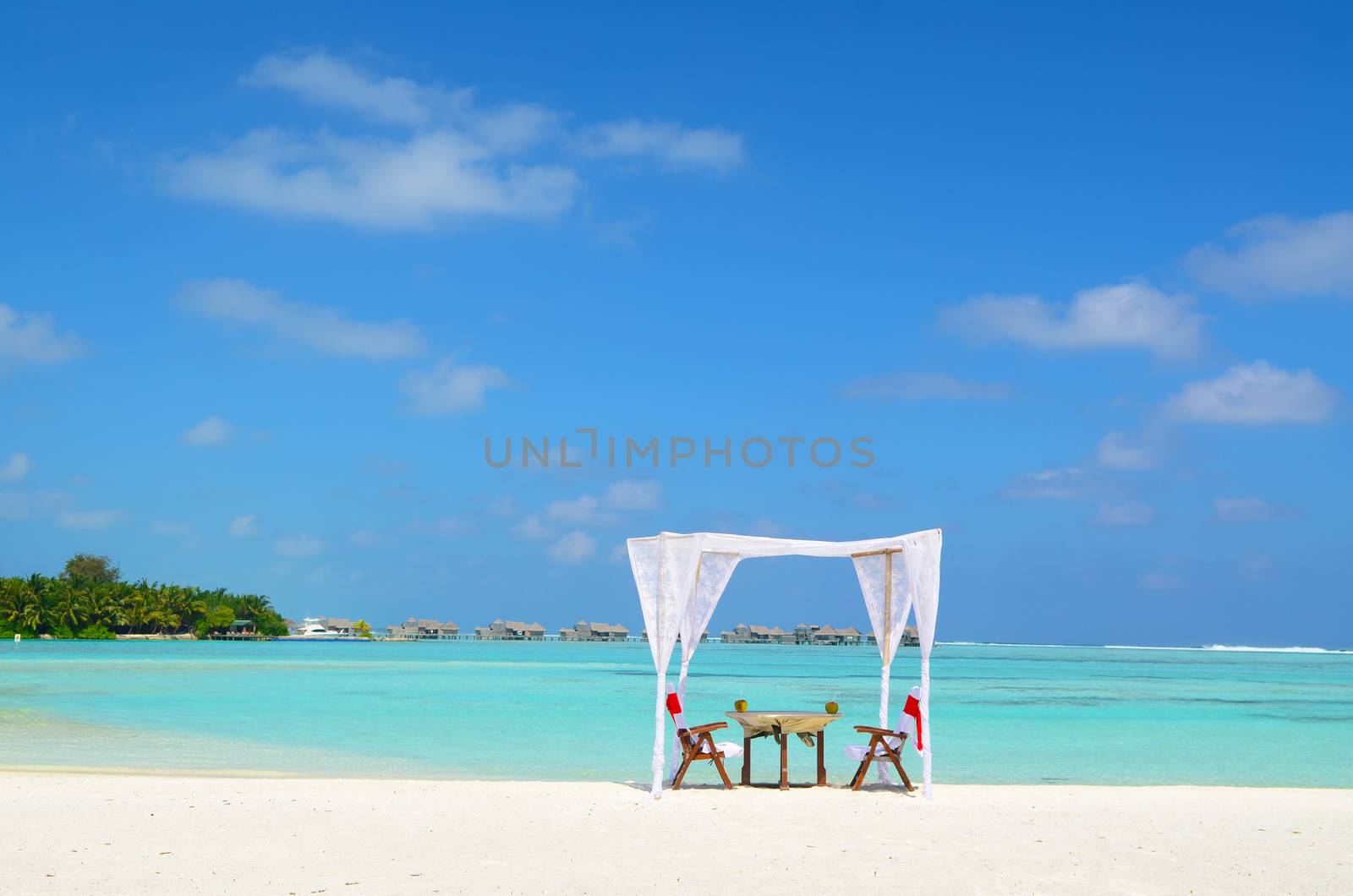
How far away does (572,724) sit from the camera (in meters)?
17.7

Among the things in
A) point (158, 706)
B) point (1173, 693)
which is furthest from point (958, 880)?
point (1173, 693)

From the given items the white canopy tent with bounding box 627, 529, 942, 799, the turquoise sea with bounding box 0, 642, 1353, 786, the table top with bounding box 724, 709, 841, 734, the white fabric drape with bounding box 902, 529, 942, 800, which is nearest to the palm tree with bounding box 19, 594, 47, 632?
the turquoise sea with bounding box 0, 642, 1353, 786

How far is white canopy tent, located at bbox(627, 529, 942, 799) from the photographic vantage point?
8750 millimetres

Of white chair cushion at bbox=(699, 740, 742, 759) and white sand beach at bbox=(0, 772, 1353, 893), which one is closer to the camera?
white sand beach at bbox=(0, 772, 1353, 893)

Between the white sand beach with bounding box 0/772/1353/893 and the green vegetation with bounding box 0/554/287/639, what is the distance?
2448 inches

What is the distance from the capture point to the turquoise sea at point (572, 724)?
12.6m

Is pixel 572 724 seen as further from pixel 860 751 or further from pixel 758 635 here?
pixel 758 635

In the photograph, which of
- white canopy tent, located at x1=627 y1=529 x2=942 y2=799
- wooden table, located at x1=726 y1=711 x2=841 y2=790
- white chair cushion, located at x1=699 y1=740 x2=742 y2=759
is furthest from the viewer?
wooden table, located at x1=726 y1=711 x2=841 y2=790

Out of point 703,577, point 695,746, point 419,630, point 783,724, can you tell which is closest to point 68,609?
point 419,630

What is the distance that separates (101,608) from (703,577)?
67.3 meters

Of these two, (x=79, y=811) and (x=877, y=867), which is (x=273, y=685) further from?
(x=877, y=867)

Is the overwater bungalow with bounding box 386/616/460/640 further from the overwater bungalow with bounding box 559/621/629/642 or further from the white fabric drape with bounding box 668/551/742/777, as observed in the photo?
the white fabric drape with bounding box 668/551/742/777

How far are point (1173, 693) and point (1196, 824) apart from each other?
25.0m

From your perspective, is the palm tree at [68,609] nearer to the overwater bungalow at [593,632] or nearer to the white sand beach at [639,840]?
the overwater bungalow at [593,632]
